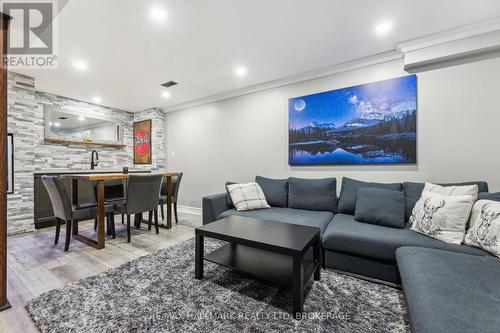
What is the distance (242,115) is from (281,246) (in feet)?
9.64

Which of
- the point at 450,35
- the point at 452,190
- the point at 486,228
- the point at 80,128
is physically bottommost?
the point at 486,228

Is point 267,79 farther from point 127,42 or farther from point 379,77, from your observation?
point 127,42

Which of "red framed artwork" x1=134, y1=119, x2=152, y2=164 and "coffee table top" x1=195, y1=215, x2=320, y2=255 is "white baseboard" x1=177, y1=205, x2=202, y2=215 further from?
"coffee table top" x1=195, y1=215, x2=320, y2=255

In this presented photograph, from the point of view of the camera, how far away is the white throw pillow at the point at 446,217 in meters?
1.73

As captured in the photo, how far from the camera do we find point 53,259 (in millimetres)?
Answer: 2326

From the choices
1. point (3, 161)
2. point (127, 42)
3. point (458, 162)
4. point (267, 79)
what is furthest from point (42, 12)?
point (458, 162)

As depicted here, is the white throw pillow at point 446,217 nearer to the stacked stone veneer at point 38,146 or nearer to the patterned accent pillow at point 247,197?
the patterned accent pillow at point 247,197

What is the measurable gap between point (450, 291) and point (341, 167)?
2.14 metres

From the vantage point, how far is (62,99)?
4.25 m

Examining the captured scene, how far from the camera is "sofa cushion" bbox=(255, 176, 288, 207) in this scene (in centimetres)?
312

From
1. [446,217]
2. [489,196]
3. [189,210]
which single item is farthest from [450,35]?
[189,210]

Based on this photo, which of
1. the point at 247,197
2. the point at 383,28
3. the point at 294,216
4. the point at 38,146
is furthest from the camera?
the point at 38,146

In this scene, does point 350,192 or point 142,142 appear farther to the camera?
point 142,142

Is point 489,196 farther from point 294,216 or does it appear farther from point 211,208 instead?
point 211,208
